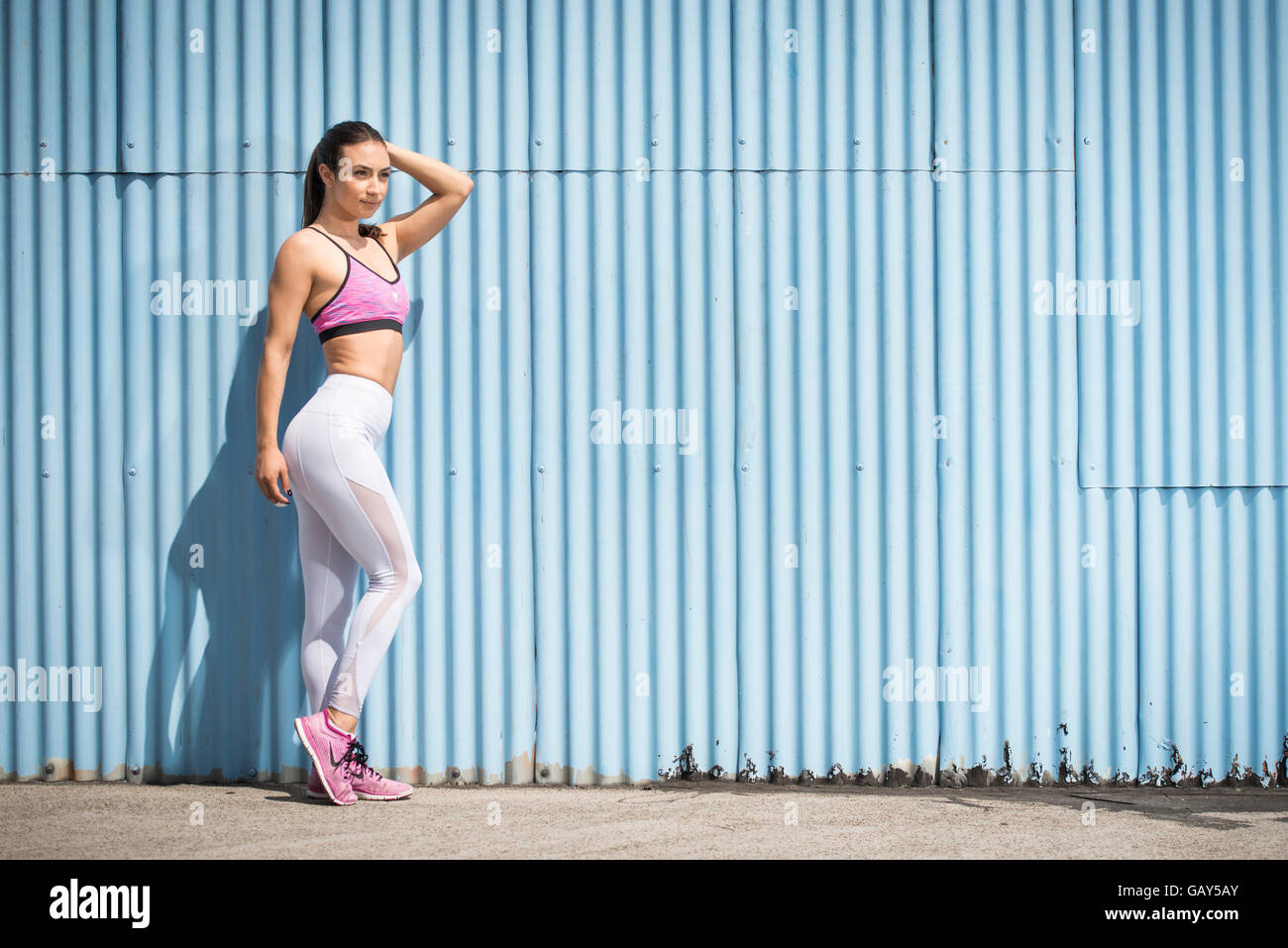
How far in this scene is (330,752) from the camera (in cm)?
322

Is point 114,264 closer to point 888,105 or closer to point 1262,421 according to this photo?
point 888,105

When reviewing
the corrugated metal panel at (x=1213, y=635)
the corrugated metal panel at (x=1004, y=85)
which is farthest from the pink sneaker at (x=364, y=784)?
the corrugated metal panel at (x=1004, y=85)

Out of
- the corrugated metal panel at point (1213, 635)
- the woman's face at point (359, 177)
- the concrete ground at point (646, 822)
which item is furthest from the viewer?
the corrugated metal panel at point (1213, 635)

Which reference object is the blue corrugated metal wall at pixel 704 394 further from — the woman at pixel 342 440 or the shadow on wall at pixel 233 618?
the woman at pixel 342 440

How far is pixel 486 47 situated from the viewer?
3.70m

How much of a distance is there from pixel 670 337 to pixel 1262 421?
2188 millimetres

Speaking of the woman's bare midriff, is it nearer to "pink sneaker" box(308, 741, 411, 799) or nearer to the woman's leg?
the woman's leg

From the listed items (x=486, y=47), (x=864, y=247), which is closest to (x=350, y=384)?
(x=486, y=47)

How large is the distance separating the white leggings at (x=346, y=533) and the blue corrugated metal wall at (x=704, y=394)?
41 cm

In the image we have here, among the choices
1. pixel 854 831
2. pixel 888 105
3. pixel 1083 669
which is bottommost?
pixel 854 831

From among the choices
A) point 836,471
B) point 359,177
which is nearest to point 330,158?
point 359,177

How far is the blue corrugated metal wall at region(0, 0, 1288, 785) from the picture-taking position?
3637 millimetres

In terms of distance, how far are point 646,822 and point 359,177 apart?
2292 mm

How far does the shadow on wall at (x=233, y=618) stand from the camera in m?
3.67
